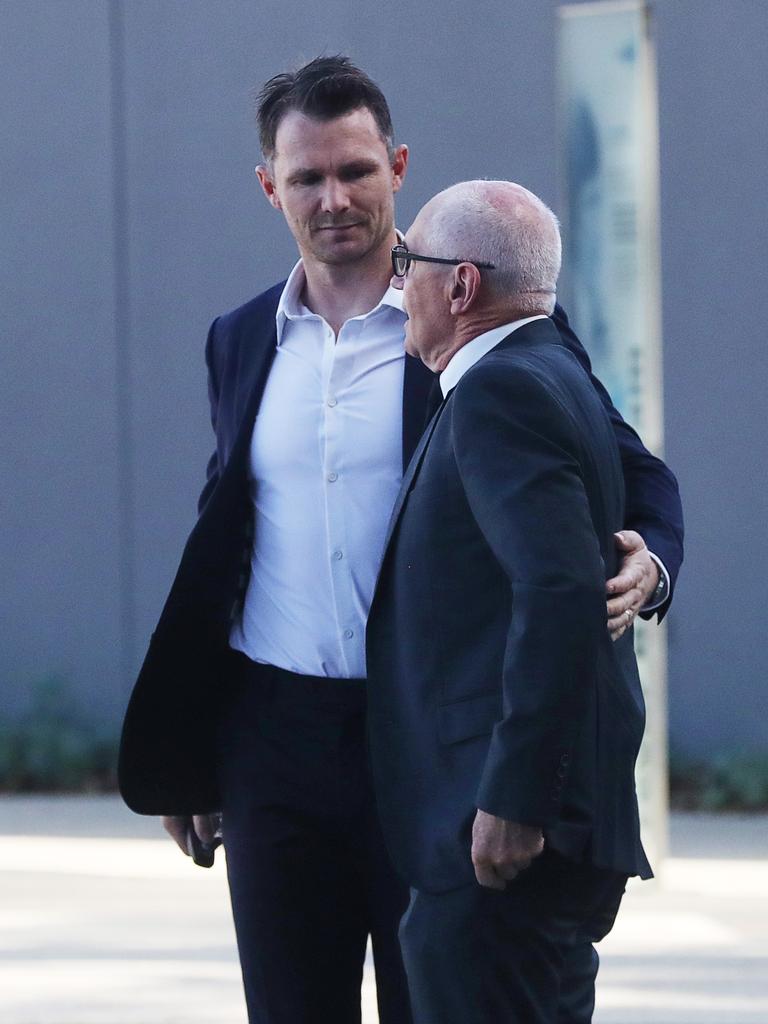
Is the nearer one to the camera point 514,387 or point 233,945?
point 514,387

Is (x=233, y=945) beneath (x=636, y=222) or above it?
beneath

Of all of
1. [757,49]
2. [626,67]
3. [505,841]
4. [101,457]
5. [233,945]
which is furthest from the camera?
[101,457]

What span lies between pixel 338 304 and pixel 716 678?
5.02 metres

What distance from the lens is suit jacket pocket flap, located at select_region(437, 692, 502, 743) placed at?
97.6 inches

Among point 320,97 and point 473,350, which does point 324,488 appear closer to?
point 473,350

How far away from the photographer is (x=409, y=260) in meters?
2.66

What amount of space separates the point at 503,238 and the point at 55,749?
6.03 metres

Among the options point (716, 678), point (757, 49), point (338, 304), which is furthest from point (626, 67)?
point (338, 304)

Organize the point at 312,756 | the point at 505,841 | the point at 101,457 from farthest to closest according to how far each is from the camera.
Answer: the point at 101,457 < the point at 312,756 < the point at 505,841

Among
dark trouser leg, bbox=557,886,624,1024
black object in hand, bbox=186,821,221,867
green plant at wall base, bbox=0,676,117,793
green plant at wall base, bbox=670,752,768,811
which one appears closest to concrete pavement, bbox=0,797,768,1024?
green plant at wall base, bbox=670,752,768,811

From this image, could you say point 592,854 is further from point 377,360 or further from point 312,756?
point 377,360

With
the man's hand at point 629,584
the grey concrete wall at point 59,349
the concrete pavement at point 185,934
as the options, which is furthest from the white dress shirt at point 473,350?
the grey concrete wall at point 59,349

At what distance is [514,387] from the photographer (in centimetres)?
244

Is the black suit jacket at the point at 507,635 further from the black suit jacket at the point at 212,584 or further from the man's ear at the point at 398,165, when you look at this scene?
the man's ear at the point at 398,165
